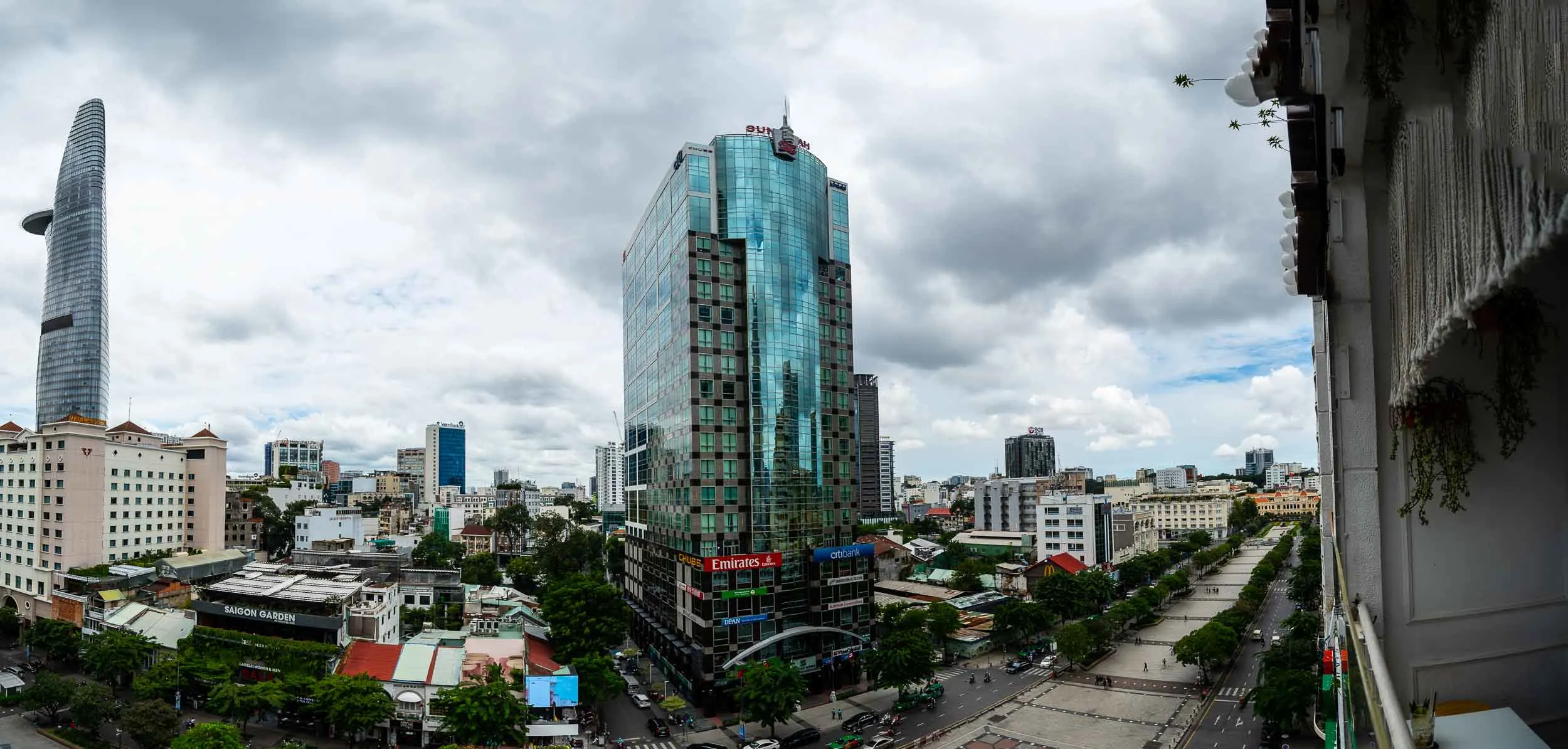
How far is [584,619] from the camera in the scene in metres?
39.2

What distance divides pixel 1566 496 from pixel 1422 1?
4475 mm

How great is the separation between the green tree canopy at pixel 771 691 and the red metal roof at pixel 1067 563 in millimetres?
39590

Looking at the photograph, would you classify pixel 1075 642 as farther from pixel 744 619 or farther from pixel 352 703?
pixel 352 703

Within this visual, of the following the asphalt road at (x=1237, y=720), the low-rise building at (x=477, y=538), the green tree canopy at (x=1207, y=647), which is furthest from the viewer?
the low-rise building at (x=477, y=538)

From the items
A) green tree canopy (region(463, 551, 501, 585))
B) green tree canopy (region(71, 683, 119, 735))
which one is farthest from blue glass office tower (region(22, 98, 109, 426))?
green tree canopy (region(71, 683, 119, 735))

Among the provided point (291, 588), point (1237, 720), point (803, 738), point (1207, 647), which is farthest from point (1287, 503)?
point (291, 588)

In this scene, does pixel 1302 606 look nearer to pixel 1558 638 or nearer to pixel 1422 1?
pixel 1558 638

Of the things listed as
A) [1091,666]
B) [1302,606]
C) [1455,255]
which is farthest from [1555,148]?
[1302,606]

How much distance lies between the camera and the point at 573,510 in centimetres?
13212

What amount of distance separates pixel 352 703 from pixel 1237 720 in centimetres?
3672

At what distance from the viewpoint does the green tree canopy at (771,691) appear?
31859 mm

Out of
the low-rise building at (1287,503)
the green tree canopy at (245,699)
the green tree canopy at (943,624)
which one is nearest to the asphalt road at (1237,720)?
the green tree canopy at (943,624)

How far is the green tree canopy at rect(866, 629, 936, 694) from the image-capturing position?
3597 centimetres

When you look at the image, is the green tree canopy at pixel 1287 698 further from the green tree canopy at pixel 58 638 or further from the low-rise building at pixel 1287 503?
the low-rise building at pixel 1287 503
